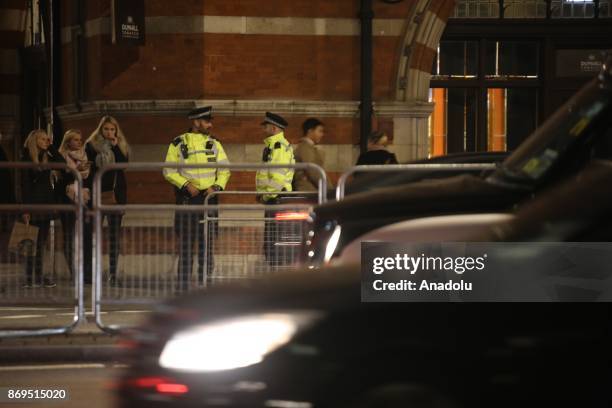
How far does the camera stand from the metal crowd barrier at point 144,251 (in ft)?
33.4

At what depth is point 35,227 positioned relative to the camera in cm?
1003

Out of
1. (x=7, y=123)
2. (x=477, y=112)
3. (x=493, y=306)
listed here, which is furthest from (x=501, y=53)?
(x=493, y=306)

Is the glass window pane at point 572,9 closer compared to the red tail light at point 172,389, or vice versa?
the red tail light at point 172,389

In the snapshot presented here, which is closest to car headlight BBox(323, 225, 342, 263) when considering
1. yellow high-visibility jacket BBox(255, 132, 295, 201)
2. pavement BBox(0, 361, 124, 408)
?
pavement BBox(0, 361, 124, 408)

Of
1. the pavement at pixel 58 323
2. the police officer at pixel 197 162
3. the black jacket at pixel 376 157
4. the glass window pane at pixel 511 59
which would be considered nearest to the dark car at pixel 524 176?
the pavement at pixel 58 323

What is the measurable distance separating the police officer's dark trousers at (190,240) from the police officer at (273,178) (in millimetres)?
457

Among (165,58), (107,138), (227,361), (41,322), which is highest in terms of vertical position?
(165,58)

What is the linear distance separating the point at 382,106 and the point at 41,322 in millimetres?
7139

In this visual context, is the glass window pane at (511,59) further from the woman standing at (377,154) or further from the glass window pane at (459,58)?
the woman standing at (377,154)

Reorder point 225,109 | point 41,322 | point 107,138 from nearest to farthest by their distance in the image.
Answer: point 41,322
point 107,138
point 225,109

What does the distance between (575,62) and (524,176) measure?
12.4 m

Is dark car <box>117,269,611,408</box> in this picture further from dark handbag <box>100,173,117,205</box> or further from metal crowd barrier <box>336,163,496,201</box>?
dark handbag <box>100,173,117,205</box>

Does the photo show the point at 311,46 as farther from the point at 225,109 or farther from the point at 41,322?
the point at 41,322

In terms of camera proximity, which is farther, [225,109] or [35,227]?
[225,109]
